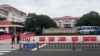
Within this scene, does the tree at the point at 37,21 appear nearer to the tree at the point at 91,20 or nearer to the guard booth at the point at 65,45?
→ the tree at the point at 91,20

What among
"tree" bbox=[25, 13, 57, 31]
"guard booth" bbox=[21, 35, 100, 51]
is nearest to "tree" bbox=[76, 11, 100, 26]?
"tree" bbox=[25, 13, 57, 31]

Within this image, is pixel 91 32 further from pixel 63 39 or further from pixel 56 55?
pixel 56 55

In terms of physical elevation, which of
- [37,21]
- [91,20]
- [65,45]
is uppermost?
[91,20]

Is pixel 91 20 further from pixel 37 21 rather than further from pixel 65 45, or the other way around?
pixel 65 45

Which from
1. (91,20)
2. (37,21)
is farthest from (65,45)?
(91,20)

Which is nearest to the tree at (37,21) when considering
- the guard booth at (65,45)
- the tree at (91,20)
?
the tree at (91,20)

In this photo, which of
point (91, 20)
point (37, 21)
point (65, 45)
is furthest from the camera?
point (91, 20)

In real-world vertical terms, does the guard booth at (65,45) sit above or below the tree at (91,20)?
below

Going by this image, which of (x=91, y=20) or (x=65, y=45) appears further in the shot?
(x=91, y=20)

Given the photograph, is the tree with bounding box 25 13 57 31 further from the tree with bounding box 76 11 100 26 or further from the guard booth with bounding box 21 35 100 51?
the guard booth with bounding box 21 35 100 51

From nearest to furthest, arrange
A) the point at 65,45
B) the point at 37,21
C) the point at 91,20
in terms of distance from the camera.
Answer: the point at 65,45 < the point at 37,21 < the point at 91,20

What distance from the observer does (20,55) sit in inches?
797

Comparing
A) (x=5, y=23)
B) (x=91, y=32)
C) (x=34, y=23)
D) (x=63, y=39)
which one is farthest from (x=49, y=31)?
(x=34, y=23)

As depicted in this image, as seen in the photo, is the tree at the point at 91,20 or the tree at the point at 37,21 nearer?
the tree at the point at 37,21
